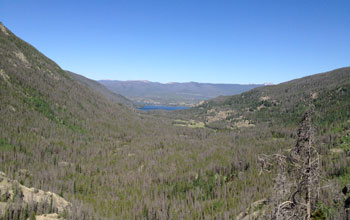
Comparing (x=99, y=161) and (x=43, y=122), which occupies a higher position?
(x=43, y=122)

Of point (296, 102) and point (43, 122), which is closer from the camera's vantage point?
point (43, 122)

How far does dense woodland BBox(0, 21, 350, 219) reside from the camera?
35.3 meters

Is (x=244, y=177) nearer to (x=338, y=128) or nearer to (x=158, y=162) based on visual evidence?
(x=158, y=162)

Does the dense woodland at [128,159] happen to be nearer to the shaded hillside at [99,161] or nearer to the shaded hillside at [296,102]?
the shaded hillside at [99,161]

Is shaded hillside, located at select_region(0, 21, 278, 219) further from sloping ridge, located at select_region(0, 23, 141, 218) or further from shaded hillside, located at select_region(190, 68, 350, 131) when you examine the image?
shaded hillside, located at select_region(190, 68, 350, 131)

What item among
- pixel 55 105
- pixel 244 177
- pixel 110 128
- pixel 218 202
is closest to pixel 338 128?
pixel 244 177

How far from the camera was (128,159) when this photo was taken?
75.9 m

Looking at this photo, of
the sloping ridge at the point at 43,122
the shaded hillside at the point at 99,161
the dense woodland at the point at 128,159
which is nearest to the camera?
the dense woodland at the point at 128,159

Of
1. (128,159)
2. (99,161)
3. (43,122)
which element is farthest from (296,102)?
(43,122)

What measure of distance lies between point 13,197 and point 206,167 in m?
48.3

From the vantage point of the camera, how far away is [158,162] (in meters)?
72.3

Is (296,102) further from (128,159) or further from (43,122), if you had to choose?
(43,122)

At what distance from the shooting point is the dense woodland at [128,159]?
35.3 m

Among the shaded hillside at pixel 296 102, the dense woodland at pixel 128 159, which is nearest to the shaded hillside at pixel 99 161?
the dense woodland at pixel 128 159
